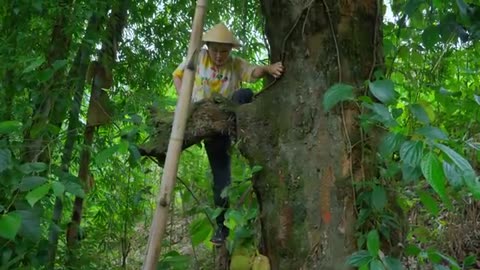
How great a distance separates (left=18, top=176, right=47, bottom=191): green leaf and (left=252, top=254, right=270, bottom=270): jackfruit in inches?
28.6

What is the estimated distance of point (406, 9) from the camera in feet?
6.49

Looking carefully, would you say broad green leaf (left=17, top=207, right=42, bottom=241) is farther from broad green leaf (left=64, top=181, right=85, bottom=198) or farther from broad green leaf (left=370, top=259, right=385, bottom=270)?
broad green leaf (left=370, top=259, right=385, bottom=270)

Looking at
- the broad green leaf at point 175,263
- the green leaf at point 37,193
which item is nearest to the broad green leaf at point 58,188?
the green leaf at point 37,193

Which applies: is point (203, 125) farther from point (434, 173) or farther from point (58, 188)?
point (434, 173)

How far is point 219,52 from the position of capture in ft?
8.61

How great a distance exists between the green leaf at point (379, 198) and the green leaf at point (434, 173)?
0.46 meters

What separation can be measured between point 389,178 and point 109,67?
1481mm

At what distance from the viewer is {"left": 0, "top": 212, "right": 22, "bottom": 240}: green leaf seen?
6.06 feet

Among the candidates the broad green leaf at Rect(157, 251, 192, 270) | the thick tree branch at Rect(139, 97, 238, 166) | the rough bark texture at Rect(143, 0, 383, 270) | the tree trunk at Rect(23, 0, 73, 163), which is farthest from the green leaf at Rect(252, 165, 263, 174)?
the tree trunk at Rect(23, 0, 73, 163)

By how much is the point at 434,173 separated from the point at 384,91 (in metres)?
0.37

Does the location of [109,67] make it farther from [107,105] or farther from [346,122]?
[346,122]

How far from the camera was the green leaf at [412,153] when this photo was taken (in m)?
1.53

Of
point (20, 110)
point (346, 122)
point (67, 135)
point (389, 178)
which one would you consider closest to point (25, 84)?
point (20, 110)

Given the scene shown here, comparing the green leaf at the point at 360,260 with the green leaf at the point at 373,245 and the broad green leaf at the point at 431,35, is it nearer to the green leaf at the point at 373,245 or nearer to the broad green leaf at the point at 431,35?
the green leaf at the point at 373,245
